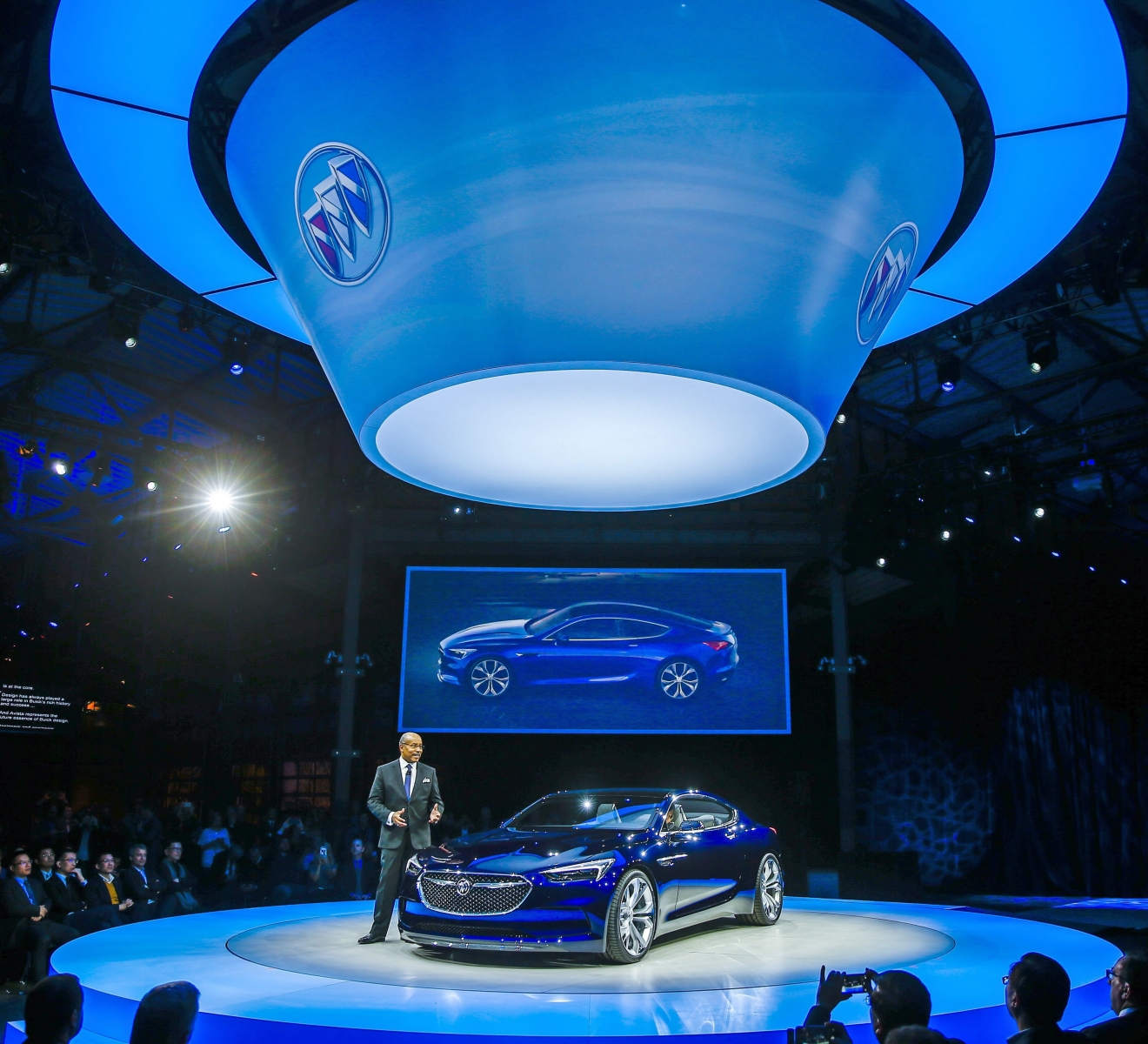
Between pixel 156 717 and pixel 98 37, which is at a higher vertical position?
pixel 98 37

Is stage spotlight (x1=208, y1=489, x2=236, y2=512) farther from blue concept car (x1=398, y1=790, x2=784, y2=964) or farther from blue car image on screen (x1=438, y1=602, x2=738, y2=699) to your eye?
blue concept car (x1=398, y1=790, x2=784, y2=964)

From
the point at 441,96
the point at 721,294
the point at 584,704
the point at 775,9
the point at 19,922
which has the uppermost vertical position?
the point at 775,9

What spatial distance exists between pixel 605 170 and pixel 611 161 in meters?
0.04

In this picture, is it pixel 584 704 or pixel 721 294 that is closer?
pixel 721 294

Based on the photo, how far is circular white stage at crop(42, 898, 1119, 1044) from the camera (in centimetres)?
475

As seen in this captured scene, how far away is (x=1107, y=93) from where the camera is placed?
4.93 m

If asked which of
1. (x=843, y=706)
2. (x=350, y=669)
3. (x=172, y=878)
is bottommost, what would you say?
(x=172, y=878)

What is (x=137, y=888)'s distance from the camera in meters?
10.8

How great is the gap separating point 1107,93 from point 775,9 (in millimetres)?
2015

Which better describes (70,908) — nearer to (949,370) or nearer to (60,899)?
(60,899)

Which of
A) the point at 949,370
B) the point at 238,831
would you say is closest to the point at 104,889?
the point at 238,831

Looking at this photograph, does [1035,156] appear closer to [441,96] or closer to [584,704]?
[441,96]

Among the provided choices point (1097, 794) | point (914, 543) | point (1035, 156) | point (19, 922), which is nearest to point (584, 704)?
point (914, 543)

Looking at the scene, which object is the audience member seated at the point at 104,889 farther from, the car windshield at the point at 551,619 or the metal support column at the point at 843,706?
the metal support column at the point at 843,706
